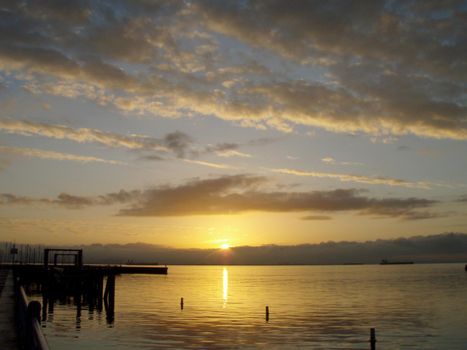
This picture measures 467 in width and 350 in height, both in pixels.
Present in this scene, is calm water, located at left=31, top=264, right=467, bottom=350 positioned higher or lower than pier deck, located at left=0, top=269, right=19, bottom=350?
lower

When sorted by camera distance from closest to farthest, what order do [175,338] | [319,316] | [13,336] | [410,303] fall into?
1. [13,336]
2. [175,338]
3. [319,316]
4. [410,303]

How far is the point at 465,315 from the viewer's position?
6031cm

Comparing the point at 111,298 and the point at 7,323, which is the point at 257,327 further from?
the point at 7,323

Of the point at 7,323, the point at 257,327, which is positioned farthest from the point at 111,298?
the point at 7,323

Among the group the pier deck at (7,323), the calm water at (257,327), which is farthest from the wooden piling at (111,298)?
the pier deck at (7,323)

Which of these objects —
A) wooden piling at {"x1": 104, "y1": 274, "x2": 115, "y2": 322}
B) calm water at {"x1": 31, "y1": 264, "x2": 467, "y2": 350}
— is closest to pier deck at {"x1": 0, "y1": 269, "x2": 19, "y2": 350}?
calm water at {"x1": 31, "y1": 264, "x2": 467, "y2": 350}

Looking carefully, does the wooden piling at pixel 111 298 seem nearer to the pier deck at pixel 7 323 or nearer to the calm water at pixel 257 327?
the calm water at pixel 257 327

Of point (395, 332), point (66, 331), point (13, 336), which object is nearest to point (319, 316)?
point (395, 332)

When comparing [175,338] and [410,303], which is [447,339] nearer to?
[175,338]

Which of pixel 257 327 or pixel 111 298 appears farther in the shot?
pixel 111 298

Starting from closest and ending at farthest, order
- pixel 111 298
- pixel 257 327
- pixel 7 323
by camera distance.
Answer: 1. pixel 7 323
2. pixel 257 327
3. pixel 111 298

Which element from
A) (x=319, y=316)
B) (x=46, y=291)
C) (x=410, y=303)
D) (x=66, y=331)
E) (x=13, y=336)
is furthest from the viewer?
(x=410, y=303)

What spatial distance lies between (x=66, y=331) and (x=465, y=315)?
148 feet

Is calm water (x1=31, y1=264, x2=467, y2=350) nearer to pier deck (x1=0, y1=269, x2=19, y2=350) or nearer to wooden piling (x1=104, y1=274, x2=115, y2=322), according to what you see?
wooden piling (x1=104, y1=274, x2=115, y2=322)
